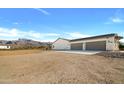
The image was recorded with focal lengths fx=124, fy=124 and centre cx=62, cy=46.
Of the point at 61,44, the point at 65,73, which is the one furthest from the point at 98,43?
the point at 65,73

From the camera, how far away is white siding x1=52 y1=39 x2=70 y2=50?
20108mm

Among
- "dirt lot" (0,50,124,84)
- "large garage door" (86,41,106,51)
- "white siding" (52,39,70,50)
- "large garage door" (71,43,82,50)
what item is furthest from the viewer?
"white siding" (52,39,70,50)

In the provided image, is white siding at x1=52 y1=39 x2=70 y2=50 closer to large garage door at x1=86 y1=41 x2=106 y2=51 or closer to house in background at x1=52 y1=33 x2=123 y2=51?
house in background at x1=52 y1=33 x2=123 y2=51

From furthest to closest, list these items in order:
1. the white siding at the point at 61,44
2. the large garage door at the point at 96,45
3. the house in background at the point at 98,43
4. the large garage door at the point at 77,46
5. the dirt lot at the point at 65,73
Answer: the white siding at the point at 61,44, the large garage door at the point at 77,46, the large garage door at the point at 96,45, the house in background at the point at 98,43, the dirt lot at the point at 65,73

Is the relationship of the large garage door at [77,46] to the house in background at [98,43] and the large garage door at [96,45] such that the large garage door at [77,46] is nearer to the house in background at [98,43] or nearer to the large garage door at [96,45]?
the house in background at [98,43]

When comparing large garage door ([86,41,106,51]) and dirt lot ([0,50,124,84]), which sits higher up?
large garage door ([86,41,106,51])

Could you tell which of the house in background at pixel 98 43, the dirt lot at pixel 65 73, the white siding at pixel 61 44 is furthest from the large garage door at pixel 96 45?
the dirt lot at pixel 65 73

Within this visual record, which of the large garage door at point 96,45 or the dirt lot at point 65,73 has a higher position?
the large garage door at point 96,45

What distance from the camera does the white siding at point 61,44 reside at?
20.1 m

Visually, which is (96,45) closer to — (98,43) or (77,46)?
(98,43)

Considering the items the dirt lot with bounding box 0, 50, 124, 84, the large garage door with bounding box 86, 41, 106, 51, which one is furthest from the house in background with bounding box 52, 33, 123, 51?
the dirt lot with bounding box 0, 50, 124, 84

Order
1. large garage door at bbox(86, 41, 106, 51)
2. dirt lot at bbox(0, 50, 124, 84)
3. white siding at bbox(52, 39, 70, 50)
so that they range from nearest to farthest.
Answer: dirt lot at bbox(0, 50, 124, 84)
large garage door at bbox(86, 41, 106, 51)
white siding at bbox(52, 39, 70, 50)

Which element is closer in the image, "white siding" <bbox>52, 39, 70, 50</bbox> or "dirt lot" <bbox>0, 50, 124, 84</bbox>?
"dirt lot" <bbox>0, 50, 124, 84</bbox>
